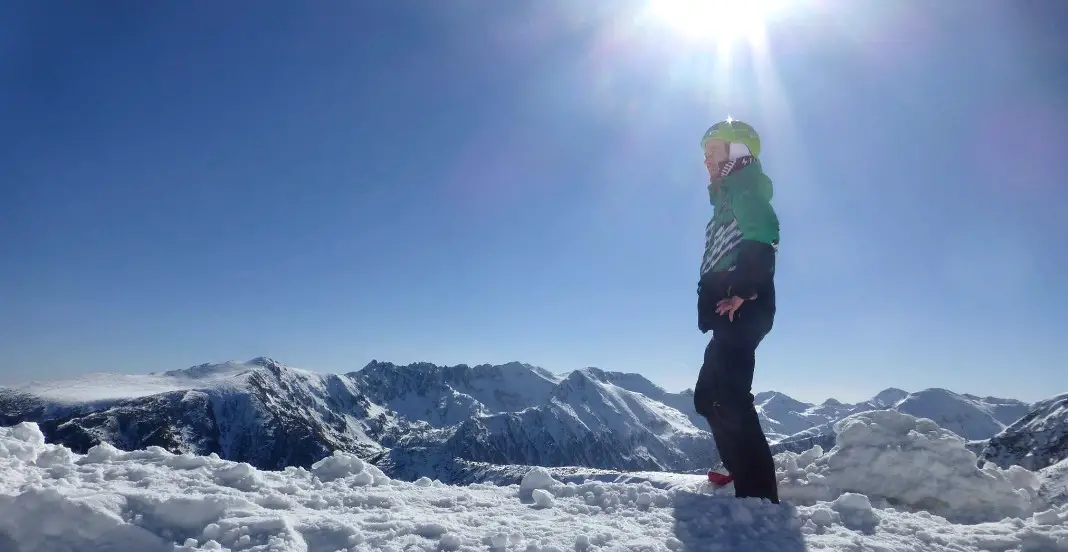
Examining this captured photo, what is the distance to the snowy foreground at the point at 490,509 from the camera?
380 cm

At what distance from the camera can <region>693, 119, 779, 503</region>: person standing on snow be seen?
633 centimetres

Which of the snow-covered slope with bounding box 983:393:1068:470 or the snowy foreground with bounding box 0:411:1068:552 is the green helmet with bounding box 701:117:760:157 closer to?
the snowy foreground with bounding box 0:411:1068:552

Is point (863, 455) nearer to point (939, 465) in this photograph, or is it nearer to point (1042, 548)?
point (939, 465)

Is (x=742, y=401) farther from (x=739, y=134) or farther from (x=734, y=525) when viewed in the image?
(x=739, y=134)

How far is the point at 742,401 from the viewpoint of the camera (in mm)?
6496

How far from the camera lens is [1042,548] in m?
4.34

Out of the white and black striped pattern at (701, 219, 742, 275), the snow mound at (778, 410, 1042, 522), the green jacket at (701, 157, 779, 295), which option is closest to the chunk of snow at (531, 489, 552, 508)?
the green jacket at (701, 157, 779, 295)

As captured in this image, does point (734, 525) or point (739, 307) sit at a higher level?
point (739, 307)

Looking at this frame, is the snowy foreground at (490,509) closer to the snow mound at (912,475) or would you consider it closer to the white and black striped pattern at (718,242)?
the snow mound at (912,475)

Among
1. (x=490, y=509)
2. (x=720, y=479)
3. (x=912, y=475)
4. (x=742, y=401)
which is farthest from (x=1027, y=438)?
(x=490, y=509)

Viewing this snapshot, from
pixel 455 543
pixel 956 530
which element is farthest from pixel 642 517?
pixel 956 530

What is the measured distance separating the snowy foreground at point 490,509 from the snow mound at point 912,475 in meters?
0.02

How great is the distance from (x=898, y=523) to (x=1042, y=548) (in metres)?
0.99

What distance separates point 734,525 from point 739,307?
8.25ft
